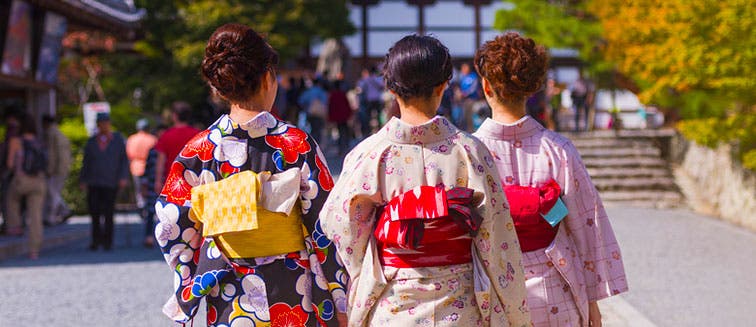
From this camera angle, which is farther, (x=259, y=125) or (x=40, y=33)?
(x=40, y=33)

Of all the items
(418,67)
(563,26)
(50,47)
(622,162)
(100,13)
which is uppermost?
(563,26)

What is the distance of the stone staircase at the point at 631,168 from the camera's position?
1703 centimetres

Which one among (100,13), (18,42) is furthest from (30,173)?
(100,13)

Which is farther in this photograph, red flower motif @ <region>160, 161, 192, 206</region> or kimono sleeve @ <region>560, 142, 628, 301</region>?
kimono sleeve @ <region>560, 142, 628, 301</region>

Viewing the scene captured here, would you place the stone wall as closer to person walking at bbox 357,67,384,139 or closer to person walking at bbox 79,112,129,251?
person walking at bbox 357,67,384,139

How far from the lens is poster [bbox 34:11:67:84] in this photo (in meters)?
15.8

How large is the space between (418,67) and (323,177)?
1.99ft

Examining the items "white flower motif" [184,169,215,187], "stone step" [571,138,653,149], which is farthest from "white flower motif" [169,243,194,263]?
"stone step" [571,138,653,149]

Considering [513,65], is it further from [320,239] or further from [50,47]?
[50,47]

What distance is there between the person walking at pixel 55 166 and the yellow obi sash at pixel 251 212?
11.0m

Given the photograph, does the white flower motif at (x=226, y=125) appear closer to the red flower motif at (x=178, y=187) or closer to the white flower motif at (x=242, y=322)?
the red flower motif at (x=178, y=187)

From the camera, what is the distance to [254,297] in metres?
3.46

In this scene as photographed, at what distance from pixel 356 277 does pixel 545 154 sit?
0.95m

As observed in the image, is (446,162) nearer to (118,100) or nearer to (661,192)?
(661,192)
